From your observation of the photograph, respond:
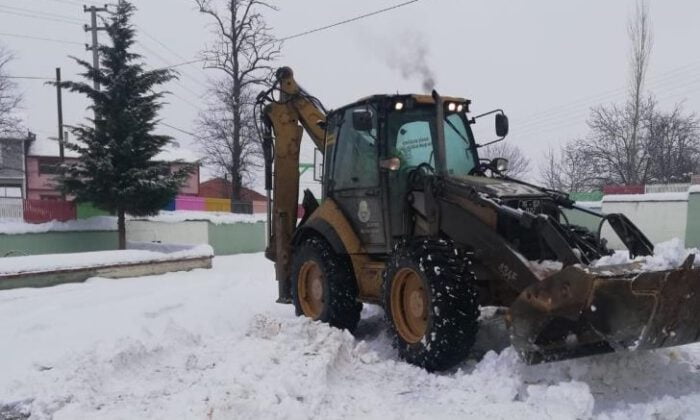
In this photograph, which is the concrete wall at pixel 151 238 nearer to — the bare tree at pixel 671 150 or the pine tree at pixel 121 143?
the pine tree at pixel 121 143

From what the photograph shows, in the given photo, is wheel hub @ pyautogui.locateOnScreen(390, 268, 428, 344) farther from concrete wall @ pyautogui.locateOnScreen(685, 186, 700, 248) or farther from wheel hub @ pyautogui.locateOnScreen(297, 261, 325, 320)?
concrete wall @ pyautogui.locateOnScreen(685, 186, 700, 248)

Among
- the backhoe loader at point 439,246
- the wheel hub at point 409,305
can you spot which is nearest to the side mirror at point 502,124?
the backhoe loader at point 439,246

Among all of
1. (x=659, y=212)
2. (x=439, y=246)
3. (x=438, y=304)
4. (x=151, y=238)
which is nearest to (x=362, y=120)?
(x=439, y=246)

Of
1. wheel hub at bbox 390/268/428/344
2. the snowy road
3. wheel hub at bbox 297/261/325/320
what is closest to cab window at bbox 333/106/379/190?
wheel hub at bbox 297/261/325/320

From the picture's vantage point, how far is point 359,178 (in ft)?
22.1

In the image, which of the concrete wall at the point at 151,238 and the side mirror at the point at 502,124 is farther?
the concrete wall at the point at 151,238

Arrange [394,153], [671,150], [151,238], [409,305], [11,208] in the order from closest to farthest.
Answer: [409,305] < [394,153] < [11,208] < [151,238] < [671,150]

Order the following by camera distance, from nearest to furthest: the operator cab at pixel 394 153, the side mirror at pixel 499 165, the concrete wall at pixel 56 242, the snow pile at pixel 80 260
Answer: the operator cab at pixel 394 153 < the side mirror at pixel 499 165 < the snow pile at pixel 80 260 < the concrete wall at pixel 56 242

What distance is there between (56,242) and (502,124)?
11.8 metres

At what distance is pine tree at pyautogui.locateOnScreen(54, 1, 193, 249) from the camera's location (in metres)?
15.1

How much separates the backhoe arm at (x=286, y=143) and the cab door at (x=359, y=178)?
40.5 inches

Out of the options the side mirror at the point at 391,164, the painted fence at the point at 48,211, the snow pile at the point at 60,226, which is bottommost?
the snow pile at the point at 60,226

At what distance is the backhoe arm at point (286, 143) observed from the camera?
815cm

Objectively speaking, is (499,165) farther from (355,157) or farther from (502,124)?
(355,157)
